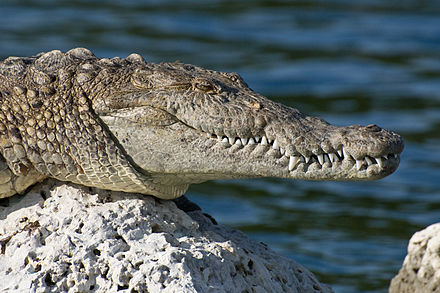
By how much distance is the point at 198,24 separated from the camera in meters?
12.7

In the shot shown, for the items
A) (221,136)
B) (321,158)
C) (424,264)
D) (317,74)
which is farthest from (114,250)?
(317,74)

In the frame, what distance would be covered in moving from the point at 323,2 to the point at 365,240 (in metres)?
7.39

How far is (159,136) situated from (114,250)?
21.7 inches

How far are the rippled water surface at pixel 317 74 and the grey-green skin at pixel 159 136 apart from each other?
297cm

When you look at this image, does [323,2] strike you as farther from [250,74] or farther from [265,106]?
[265,106]

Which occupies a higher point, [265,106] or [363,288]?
[265,106]

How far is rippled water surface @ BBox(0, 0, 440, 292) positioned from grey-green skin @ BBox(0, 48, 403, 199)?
2.97 meters

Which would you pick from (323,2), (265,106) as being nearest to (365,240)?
(265,106)

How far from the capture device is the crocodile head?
3527 mm

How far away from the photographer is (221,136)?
365cm

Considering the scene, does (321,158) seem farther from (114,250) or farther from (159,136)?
(114,250)

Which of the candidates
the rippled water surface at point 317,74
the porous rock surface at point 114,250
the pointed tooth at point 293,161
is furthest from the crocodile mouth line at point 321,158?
the rippled water surface at point 317,74

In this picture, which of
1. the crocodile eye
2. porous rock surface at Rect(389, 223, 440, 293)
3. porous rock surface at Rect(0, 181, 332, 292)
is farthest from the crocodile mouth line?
porous rock surface at Rect(389, 223, 440, 293)

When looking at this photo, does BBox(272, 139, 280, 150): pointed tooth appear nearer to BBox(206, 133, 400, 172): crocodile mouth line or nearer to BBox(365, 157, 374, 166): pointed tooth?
BBox(206, 133, 400, 172): crocodile mouth line
